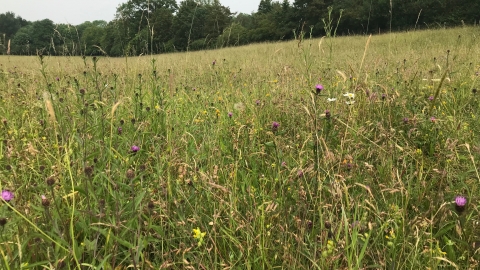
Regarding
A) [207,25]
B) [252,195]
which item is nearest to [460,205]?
[252,195]

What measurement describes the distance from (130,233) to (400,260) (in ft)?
3.21

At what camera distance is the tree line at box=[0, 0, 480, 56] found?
350cm

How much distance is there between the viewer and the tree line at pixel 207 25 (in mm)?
3498

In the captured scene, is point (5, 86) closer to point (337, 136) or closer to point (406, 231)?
point (337, 136)

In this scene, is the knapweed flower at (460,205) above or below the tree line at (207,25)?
below

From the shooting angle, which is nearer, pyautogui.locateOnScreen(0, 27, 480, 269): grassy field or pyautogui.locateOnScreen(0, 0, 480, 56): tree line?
pyautogui.locateOnScreen(0, 27, 480, 269): grassy field

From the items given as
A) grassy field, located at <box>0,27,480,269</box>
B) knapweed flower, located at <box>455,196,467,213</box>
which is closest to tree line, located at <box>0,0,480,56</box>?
grassy field, located at <box>0,27,480,269</box>

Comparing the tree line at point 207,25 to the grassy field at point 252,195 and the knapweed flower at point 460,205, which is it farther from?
the knapweed flower at point 460,205

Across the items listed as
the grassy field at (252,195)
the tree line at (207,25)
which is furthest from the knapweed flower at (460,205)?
the tree line at (207,25)

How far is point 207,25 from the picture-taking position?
1031cm

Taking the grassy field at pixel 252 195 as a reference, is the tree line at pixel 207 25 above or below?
above

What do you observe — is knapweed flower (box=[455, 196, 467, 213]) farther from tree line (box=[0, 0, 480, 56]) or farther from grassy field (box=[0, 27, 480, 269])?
tree line (box=[0, 0, 480, 56])

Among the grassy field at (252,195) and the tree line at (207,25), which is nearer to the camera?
the grassy field at (252,195)

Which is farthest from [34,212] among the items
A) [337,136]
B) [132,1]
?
[132,1]
